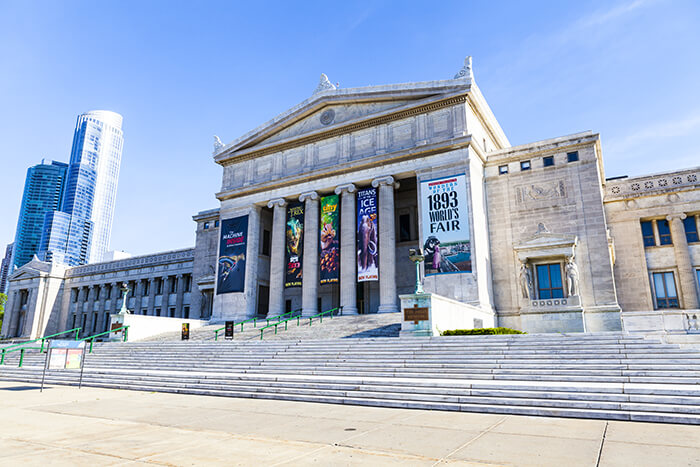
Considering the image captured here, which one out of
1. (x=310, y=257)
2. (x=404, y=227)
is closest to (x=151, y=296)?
(x=310, y=257)

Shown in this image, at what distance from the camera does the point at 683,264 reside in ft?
101

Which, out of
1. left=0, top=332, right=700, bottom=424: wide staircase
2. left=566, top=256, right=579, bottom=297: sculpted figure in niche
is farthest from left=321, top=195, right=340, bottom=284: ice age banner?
left=566, top=256, right=579, bottom=297: sculpted figure in niche

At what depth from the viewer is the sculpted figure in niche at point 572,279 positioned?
95.9 ft

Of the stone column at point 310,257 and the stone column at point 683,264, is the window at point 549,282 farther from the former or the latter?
the stone column at point 310,257

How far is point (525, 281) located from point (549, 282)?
1685mm

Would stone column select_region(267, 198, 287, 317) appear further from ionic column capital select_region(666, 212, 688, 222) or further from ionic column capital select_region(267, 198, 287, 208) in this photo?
ionic column capital select_region(666, 212, 688, 222)

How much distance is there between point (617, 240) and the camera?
32969 millimetres

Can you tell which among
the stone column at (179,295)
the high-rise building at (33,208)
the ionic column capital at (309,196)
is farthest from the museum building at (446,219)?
the high-rise building at (33,208)

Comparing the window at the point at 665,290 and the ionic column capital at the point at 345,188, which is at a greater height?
the ionic column capital at the point at 345,188

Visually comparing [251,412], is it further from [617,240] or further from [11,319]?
[11,319]

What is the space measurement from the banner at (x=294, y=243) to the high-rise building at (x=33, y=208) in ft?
580

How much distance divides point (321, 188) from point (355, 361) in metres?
22.1

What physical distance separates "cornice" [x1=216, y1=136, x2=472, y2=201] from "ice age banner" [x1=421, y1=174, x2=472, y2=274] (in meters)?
2.32

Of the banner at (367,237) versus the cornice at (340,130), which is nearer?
the banner at (367,237)
